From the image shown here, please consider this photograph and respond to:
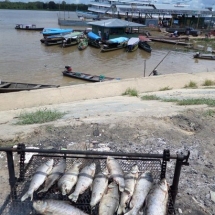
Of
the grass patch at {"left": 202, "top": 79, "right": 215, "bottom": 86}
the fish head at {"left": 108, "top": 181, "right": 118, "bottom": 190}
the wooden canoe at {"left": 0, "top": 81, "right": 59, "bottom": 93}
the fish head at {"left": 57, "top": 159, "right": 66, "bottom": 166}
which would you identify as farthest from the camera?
the grass patch at {"left": 202, "top": 79, "right": 215, "bottom": 86}

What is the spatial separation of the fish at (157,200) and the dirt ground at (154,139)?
0.68 m

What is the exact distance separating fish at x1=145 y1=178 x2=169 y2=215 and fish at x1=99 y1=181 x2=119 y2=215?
1.14ft

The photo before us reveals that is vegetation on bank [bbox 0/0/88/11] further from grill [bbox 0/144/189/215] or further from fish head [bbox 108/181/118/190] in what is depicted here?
fish head [bbox 108/181/118/190]

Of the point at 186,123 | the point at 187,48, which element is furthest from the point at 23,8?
the point at 186,123

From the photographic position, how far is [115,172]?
3.47 m

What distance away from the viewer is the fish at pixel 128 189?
9.92ft

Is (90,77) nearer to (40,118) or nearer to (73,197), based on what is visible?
(40,118)

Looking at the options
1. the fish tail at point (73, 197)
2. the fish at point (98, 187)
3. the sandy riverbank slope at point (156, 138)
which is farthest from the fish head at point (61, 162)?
the sandy riverbank slope at point (156, 138)

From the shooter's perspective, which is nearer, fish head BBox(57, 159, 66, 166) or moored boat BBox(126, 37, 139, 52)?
fish head BBox(57, 159, 66, 166)

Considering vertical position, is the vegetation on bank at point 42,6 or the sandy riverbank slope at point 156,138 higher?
the sandy riverbank slope at point 156,138

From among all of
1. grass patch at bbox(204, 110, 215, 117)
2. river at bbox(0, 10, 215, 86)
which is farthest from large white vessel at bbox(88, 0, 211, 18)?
grass patch at bbox(204, 110, 215, 117)

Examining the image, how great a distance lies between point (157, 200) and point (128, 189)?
0.36 metres

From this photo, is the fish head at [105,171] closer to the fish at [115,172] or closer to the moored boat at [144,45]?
the fish at [115,172]

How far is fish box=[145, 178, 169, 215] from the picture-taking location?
9.80 ft
